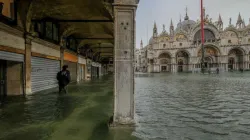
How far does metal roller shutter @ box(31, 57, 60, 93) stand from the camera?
36.3 feet

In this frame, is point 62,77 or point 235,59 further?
point 235,59

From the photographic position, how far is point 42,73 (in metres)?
12.2

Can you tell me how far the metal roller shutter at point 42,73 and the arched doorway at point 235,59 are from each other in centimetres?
8446

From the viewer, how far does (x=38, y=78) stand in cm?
1162

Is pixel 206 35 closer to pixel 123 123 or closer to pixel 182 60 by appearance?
pixel 182 60

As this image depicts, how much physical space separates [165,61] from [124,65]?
281 feet

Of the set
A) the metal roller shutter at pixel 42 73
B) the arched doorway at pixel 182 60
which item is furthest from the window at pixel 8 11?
the arched doorway at pixel 182 60

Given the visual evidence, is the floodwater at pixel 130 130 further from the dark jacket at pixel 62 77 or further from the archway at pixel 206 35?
the archway at pixel 206 35

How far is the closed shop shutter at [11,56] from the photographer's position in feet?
26.8

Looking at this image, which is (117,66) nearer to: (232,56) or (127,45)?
(127,45)

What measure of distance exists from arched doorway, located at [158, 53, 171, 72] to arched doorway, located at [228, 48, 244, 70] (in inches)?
1041

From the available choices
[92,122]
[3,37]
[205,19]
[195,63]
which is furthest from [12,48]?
[205,19]

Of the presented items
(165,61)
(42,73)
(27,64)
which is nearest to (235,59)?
(165,61)

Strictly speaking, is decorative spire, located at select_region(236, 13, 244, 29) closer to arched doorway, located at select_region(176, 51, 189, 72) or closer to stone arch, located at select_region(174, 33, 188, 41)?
stone arch, located at select_region(174, 33, 188, 41)
